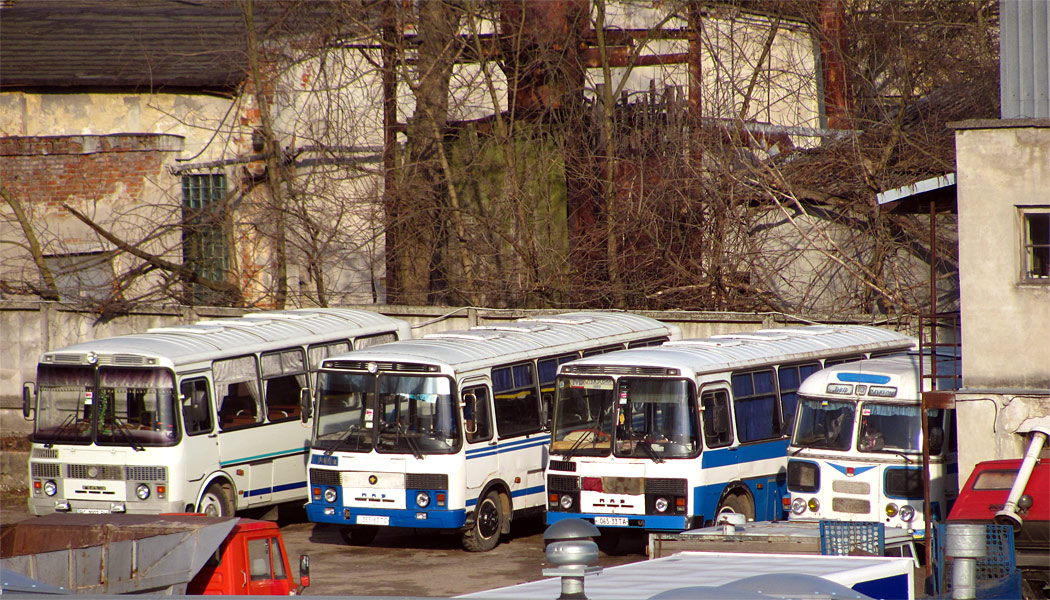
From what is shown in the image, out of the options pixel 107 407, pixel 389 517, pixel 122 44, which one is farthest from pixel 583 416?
pixel 122 44

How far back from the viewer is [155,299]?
85.4ft

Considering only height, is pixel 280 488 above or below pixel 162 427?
below

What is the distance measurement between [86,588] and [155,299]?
1664 cm

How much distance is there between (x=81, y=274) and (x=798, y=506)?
17.2m

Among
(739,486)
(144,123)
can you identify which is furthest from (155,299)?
(739,486)

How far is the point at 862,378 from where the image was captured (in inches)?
586

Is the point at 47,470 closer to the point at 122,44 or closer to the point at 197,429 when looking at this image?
the point at 197,429

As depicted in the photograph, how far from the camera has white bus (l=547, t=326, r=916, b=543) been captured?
15.0 meters

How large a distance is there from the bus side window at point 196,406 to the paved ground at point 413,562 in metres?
1.97

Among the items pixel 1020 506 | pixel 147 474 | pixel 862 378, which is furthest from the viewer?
pixel 147 474

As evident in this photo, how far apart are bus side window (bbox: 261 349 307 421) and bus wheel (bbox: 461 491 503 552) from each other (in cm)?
339

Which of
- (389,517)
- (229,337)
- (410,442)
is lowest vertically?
(389,517)

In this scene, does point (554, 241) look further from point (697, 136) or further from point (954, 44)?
point (954, 44)

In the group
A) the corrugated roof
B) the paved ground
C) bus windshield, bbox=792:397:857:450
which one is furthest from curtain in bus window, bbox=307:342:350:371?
the corrugated roof
